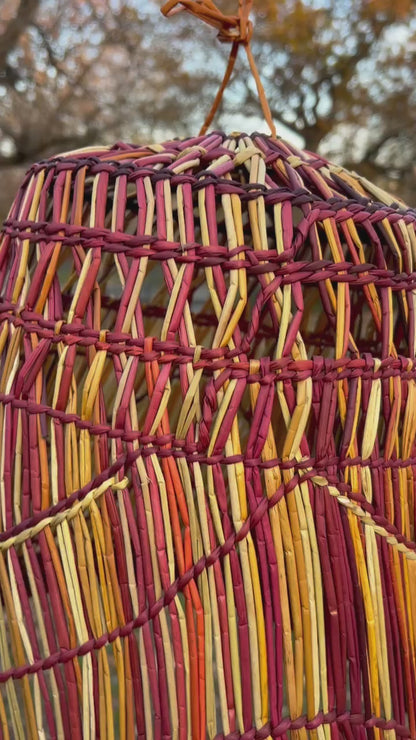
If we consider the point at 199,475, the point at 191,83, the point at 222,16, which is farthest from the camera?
the point at 191,83

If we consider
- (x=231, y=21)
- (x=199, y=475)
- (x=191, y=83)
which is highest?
(x=191, y=83)

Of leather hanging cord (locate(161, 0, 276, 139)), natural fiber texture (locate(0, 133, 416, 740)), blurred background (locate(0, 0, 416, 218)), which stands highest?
blurred background (locate(0, 0, 416, 218))

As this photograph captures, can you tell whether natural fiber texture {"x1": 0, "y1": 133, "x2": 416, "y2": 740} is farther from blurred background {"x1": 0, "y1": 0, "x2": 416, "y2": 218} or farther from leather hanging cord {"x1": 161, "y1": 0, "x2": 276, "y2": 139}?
blurred background {"x1": 0, "y1": 0, "x2": 416, "y2": 218}

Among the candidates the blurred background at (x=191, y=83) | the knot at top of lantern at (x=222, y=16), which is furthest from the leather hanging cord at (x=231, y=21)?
the blurred background at (x=191, y=83)

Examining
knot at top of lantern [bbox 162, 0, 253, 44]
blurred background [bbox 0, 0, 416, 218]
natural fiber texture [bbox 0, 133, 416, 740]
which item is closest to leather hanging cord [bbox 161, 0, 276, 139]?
knot at top of lantern [bbox 162, 0, 253, 44]

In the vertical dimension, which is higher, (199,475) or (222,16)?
(222,16)

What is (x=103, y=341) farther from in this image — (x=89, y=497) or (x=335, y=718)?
(x=335, y=718)

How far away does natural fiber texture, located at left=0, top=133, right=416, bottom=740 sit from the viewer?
391 millimetres

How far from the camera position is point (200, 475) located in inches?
15.4

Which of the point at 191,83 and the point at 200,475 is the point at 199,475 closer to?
the point at 200,475

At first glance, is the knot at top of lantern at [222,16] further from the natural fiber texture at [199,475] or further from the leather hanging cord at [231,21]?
the natural fiber texture at [199,475]

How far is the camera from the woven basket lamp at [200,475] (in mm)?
392

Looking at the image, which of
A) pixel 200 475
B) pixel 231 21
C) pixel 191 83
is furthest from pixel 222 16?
pixel 191 83

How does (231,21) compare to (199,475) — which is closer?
(199,475)
